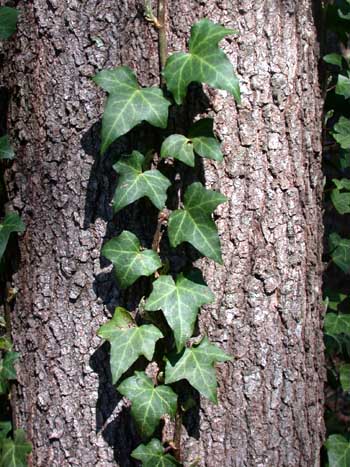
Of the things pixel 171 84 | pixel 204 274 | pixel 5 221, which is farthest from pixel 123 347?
pixel 171 84

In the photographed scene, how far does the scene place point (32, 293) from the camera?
1.50 meters

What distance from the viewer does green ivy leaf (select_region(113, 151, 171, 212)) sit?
4.31 ft

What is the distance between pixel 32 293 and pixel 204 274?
1.38 ft

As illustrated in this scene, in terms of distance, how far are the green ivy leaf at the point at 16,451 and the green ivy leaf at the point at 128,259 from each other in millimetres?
500

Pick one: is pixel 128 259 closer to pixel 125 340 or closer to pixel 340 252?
pixel 125 340

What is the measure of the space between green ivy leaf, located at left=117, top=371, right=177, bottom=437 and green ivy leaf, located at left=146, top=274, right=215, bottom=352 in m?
0.12

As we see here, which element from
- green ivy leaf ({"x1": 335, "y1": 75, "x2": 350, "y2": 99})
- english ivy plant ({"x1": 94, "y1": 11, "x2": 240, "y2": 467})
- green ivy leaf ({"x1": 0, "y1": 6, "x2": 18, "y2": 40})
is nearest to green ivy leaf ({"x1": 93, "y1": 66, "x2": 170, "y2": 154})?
english ivy plant ({"x1": 94, "y1": 11, "x2": 240, "y2": 467})

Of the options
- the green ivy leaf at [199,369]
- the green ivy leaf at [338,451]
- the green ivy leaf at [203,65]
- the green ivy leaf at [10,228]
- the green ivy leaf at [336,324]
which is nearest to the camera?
the green ivy leaf at [203,65]

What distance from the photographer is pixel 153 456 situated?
1403mm

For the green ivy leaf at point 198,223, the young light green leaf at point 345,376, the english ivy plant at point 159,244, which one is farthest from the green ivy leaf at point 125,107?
the young light green leaf at point 345,376

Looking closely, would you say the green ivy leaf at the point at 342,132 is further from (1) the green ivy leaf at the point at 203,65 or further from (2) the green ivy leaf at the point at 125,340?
(2) the green ivy leaf at the point at 125,340

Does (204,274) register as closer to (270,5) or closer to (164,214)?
(164,214)

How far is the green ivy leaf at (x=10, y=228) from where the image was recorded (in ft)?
4.81

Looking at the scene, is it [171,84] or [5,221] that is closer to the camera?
[171,84]
